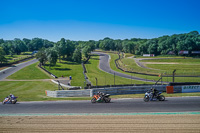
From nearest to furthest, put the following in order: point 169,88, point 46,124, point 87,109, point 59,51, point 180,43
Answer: point 46,124 < point 87,109 < point 169,88 < point 59,51 < point 180,43

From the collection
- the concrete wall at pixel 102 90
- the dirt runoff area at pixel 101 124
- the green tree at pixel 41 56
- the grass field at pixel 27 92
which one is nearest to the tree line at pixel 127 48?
the green tree at pixel 41 56

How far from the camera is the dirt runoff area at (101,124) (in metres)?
11.0

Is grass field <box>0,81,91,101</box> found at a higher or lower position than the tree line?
lower

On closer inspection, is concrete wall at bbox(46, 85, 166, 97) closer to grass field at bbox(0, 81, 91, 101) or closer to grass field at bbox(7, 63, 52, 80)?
grass field at bbox(0, 81, 91, 101)

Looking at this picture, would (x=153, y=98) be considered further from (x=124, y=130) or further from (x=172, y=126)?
(x=124, y=130)

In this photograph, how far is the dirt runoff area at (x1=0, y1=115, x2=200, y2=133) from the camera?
11.0m

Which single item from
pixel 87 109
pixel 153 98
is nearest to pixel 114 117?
pixel 87 109

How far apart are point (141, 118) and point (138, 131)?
7.64ft

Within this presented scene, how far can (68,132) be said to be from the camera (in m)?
10.8

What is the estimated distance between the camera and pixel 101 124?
11906 millimetres

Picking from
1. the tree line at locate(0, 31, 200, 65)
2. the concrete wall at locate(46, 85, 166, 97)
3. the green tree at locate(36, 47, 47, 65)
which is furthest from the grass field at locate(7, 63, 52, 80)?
the concrete wall at locate(46, 85, 166, 97)

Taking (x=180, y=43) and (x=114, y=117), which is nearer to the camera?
(x=114, y=117)

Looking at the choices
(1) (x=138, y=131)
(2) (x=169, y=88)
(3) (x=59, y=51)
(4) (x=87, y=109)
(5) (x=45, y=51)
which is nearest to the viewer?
(1) (x=138, y=131)

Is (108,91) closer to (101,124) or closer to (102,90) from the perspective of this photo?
(102,90)
